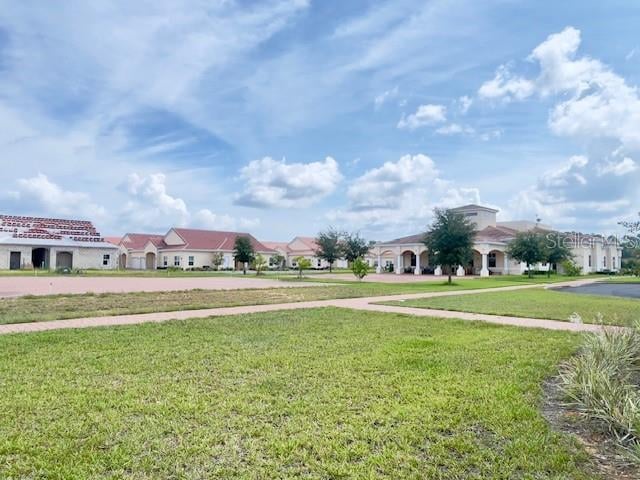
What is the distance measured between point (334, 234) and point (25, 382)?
46282 mm

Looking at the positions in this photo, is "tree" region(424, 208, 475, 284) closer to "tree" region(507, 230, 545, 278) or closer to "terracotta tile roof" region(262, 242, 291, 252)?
"tree" region(507, 230, 545, 278)

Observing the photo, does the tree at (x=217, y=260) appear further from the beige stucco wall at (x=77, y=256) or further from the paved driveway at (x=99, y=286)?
the paved driveway at (x=99, y=286)

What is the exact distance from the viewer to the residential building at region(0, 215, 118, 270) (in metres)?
52.2

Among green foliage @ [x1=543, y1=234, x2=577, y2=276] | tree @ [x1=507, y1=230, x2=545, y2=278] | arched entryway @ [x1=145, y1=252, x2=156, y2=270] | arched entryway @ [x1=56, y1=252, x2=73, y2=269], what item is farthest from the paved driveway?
arched entryway @ [x1=145, y1=252, x2=156, y2=270]

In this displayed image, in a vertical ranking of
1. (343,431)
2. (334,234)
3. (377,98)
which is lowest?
(343,431)

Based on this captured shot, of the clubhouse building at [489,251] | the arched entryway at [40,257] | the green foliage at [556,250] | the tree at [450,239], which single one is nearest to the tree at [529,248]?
the green foliage at [556,250]

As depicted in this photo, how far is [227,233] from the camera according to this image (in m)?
71.2

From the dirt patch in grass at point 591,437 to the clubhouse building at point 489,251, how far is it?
39998mm

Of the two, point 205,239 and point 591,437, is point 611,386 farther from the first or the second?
point 205,239

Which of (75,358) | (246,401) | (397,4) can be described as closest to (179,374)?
(246,401)

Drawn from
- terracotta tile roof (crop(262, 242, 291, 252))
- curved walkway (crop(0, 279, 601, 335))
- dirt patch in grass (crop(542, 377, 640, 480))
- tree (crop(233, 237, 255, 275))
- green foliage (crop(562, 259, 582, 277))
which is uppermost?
terracotta tile roof (crop(262, 242, 291, 252))

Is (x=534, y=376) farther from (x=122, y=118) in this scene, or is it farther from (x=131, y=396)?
(x=122, y=118)

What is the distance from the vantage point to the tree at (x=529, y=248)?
3981cm

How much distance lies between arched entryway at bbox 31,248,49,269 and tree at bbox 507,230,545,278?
51231 millimetres
